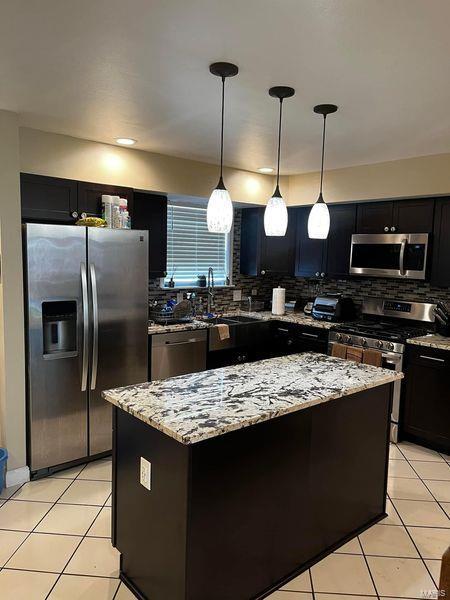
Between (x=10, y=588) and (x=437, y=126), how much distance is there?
11.8ft

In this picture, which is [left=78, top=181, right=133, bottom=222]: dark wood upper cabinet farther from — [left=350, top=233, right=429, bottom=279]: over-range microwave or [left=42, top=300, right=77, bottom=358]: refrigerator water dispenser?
[left=350, top=233, right=429, bottom=279]: over-range microwave

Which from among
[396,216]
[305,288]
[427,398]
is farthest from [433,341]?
[305,288]

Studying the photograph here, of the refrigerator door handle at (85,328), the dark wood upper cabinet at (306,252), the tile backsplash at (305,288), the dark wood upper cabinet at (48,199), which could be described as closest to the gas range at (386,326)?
the tile backsplash at (305,288)

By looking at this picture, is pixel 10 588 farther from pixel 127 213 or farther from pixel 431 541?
pixel 127 213

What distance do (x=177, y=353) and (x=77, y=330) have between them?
3.24 feet

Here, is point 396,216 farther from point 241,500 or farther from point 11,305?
point 11,305

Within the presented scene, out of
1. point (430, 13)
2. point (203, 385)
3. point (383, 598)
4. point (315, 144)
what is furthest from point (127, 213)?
point (383, 598)

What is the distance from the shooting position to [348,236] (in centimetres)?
452

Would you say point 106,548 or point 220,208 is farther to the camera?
point 106,548

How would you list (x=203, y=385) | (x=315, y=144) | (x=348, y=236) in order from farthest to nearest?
(x=348, y=236), (x=315, y=144), (x=203, y=385)

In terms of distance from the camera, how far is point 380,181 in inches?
162

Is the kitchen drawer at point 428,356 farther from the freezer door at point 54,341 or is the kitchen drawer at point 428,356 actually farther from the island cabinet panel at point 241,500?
the freezer door at point 54,341

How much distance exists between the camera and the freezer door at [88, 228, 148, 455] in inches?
128

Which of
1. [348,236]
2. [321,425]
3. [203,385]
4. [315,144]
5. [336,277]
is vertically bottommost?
[321,425]
